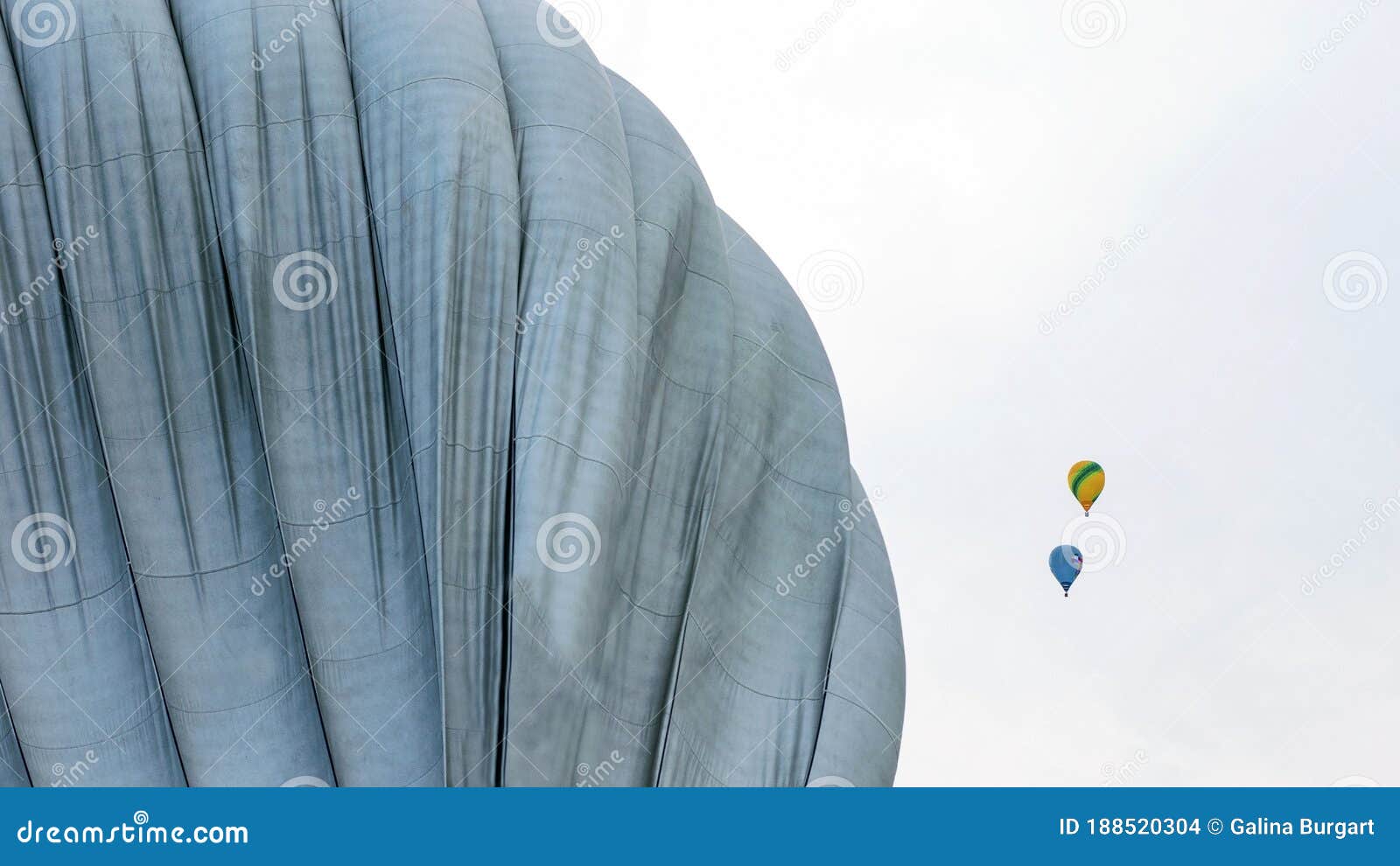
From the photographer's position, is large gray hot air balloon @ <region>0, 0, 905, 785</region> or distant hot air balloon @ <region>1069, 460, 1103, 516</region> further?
distant hot air balloon @ <region>1069, 460, 1103, 516</region>

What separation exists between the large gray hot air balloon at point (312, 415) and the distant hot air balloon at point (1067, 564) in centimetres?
1753

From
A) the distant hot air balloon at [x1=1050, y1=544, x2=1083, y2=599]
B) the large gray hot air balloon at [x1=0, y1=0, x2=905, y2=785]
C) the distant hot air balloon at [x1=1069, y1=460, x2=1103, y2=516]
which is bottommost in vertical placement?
the distant hot air balloon at [x1=1050, y1=544, x2=1083, y2=599]

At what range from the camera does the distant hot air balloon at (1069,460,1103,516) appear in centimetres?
2953

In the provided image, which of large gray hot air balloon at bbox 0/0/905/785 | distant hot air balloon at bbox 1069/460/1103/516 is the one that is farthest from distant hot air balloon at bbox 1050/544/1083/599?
large gray hot air balloon at bbox 0/0/905/785

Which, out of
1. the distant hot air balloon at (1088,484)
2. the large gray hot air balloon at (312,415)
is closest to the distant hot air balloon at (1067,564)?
the distant hot air balloon at (1088,484)

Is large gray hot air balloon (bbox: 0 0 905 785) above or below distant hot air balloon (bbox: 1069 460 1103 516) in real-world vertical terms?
above

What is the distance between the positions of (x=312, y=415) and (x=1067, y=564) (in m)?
19.8

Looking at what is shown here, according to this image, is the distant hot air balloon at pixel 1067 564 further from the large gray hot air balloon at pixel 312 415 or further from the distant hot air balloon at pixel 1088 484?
the large gray hot air balloon at pixel 312 415

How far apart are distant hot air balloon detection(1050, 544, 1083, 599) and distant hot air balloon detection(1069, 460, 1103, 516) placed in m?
0.94

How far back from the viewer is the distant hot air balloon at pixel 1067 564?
99.2ft

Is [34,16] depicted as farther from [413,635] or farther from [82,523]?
[413,635]

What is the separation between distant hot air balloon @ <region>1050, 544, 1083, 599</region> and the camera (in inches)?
1191

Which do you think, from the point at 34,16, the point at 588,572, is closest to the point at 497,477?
the point at 588,572

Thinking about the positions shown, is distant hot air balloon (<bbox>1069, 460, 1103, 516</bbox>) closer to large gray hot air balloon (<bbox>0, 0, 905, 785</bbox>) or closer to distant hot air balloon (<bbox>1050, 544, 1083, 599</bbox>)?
distant hot air balloon (<bbox>1050, 544, 1083, 599</bbox>)
